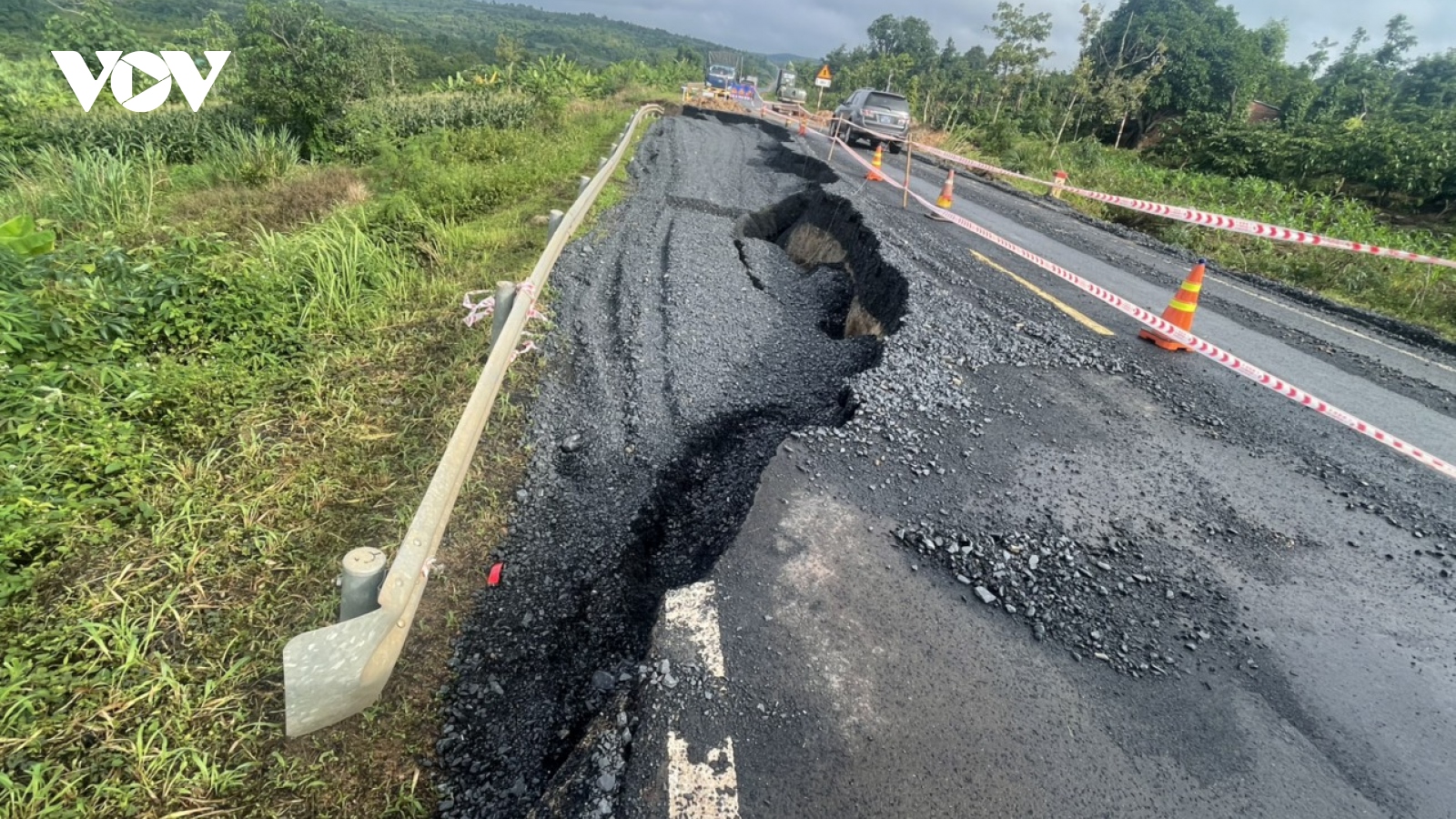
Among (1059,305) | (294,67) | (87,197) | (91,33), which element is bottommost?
(87,197)

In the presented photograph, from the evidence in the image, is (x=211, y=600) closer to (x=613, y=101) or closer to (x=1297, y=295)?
(x=1297, y=295)

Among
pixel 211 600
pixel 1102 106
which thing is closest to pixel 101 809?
pixel 211 600

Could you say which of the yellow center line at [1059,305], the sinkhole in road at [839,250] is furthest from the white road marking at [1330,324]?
the sinkhole in road at [839,250]

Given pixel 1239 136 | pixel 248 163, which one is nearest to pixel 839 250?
pixel 248 163

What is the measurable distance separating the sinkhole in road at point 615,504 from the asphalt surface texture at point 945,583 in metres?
0.02

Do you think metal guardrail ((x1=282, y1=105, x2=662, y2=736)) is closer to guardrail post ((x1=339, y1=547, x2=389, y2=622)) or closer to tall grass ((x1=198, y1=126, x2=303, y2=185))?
guardrail post ((x1=339, y1=547, x2=389, y2=622))

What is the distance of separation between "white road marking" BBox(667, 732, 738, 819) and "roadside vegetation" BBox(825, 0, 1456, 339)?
1056 centimetres

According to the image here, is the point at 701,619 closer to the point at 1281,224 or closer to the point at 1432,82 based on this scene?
the point at 1281,224

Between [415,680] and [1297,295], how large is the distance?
11311mm

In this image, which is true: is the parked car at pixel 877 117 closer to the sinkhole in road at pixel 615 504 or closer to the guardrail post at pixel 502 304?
the sinkhole in road at pixel 615 504

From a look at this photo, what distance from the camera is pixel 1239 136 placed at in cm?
2202

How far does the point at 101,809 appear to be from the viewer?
66.4 inches

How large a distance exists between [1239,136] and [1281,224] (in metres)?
13.8

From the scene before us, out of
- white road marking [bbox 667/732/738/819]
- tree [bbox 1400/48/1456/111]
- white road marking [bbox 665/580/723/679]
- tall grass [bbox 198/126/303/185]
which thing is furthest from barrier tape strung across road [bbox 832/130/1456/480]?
tree [bbox 1400/48/1456/111]
